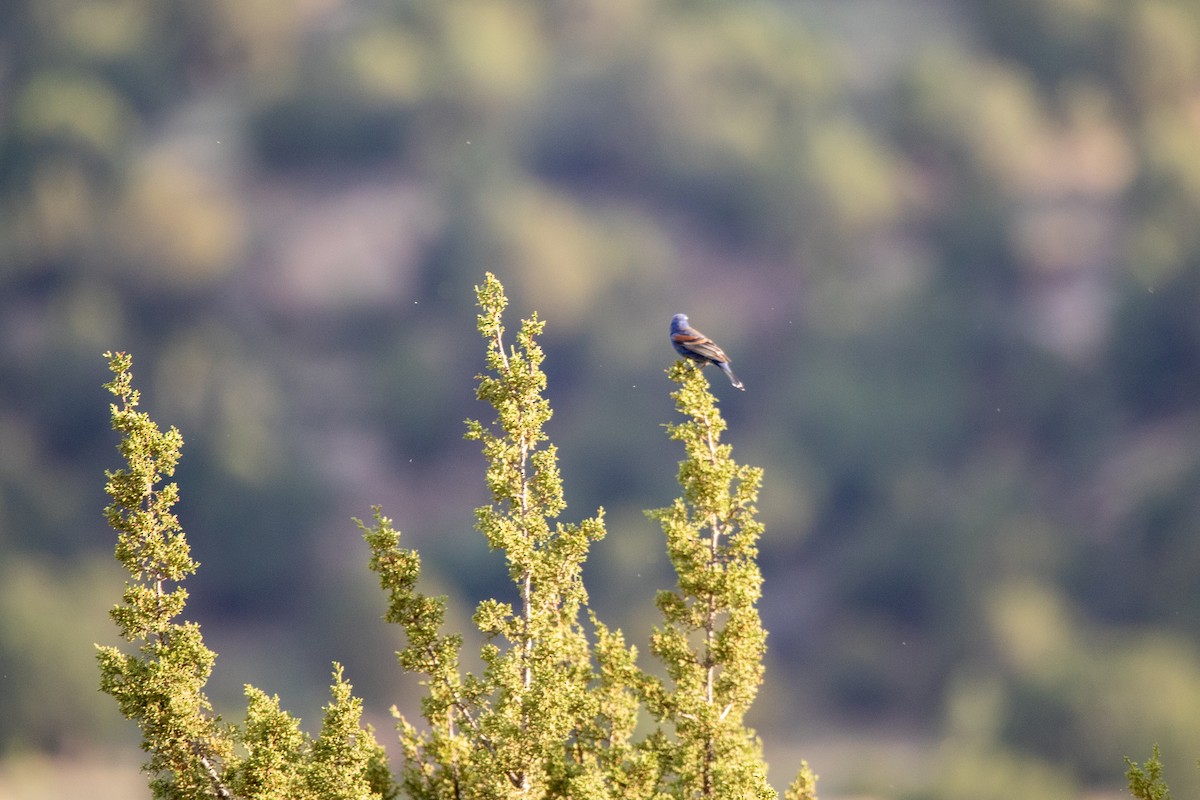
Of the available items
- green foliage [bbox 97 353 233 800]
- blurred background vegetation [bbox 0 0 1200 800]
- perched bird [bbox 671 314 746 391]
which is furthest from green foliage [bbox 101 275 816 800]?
blurred background vegetation [bbox 0 0 1200 800]

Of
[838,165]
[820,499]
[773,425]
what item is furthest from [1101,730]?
[838,165]

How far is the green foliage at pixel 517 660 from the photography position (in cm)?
2439

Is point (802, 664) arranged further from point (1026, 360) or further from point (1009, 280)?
point (1009, 280)

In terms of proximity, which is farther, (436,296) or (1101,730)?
(436,296)

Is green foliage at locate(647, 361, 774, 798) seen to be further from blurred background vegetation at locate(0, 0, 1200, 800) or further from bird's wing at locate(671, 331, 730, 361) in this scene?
blurred background vegetation at locate(0, 0, 1200, 800)

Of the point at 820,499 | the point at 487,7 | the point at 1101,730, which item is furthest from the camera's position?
the point at 487,7

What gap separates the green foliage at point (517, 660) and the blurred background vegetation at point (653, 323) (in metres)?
63.8

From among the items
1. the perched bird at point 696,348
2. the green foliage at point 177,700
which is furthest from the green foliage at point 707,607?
the green foliage at point 177,700

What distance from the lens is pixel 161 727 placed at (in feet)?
80.5

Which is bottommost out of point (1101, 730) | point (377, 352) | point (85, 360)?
point (1101, 730)

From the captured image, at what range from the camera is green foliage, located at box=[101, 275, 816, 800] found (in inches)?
960

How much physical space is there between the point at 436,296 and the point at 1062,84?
58077 mm

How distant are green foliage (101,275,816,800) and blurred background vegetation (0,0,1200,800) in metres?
63.8

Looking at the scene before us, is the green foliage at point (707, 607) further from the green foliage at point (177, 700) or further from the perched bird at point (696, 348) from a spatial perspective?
the green foliage at point (177, 700)
